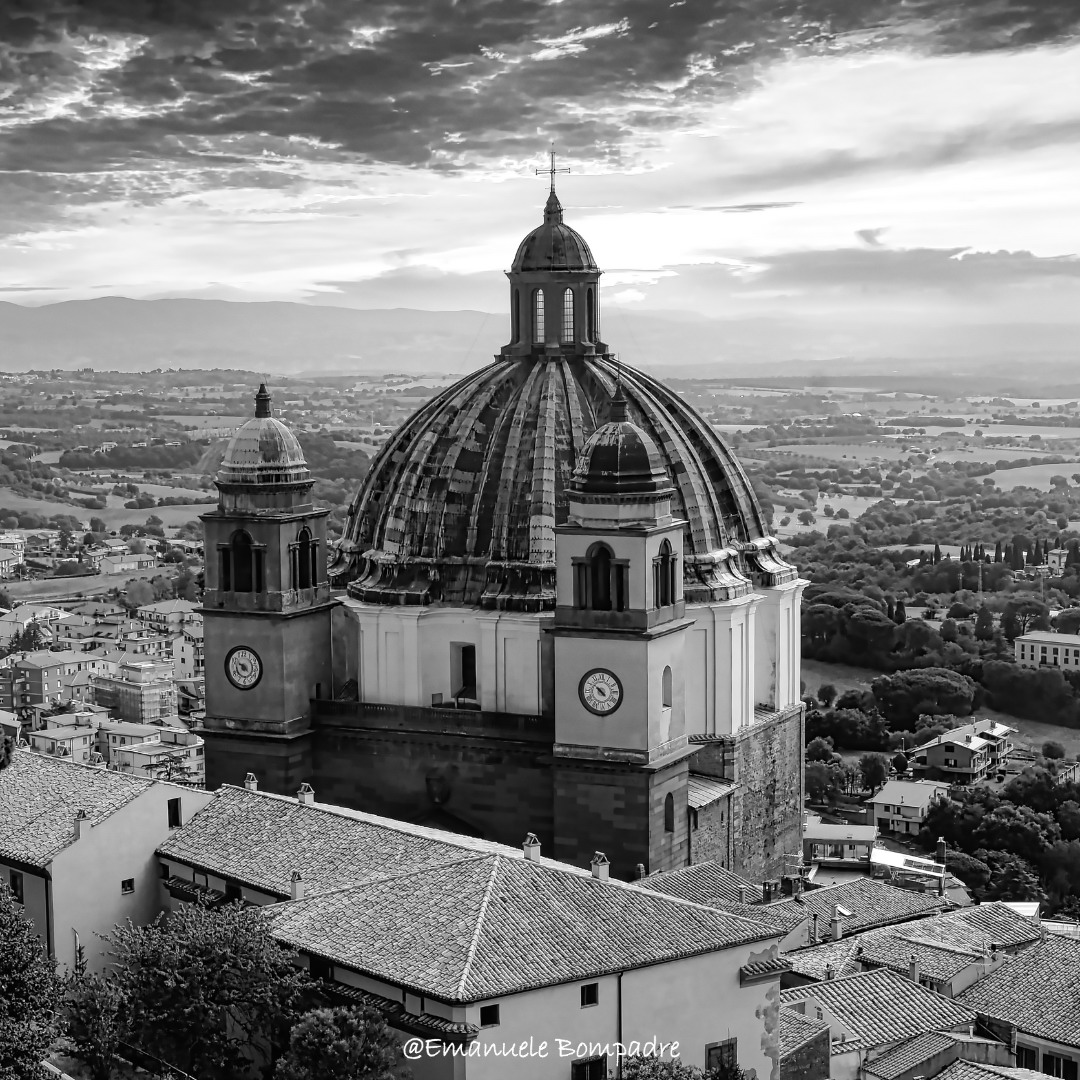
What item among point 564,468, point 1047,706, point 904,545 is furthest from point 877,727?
point 904,545

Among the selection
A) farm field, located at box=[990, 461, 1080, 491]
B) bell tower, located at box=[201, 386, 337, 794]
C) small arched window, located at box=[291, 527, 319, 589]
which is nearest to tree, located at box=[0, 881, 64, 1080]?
bell tower, located at box=[201, 386, 337, 794]

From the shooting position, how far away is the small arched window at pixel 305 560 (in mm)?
41938

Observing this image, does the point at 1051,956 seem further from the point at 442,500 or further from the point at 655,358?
the point at 655,358

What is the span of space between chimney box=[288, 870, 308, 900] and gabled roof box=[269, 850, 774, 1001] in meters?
0.58

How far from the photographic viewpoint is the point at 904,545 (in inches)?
5886

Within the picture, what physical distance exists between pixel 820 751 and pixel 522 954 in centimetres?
5334

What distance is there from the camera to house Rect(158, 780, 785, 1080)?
88.6 ft

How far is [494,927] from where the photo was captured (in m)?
28.3

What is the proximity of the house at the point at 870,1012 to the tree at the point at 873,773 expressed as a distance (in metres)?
38.1

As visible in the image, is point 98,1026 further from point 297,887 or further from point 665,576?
point 665,576

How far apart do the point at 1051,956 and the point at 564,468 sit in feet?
48.2

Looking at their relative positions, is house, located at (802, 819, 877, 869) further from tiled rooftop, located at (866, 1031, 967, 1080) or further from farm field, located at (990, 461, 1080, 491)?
farm field, located at (990, 461, 1080, 491)

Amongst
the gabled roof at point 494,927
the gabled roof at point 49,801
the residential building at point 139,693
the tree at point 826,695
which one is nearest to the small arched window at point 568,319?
the gabled roof at point 49,801

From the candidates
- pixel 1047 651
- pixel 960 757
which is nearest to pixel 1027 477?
pixel 1047 651
